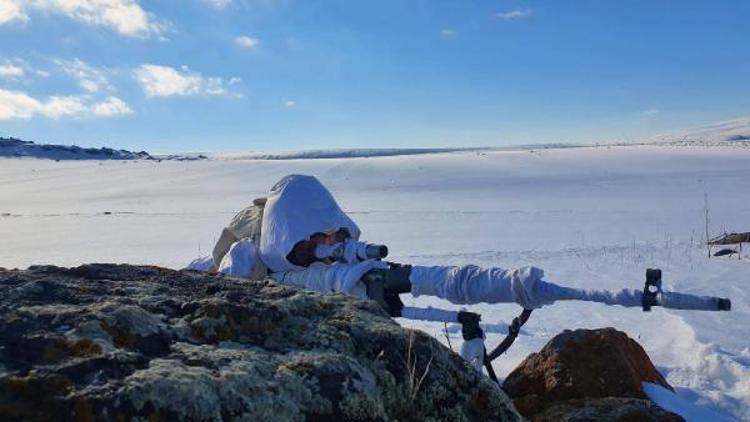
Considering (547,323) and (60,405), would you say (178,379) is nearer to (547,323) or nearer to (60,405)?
(60,405)

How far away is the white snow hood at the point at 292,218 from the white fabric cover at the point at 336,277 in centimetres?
16

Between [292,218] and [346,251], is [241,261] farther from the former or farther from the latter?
[346,251]

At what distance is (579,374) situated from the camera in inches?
129

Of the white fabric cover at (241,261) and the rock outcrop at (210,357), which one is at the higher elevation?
the rock outcrop at (210,357)

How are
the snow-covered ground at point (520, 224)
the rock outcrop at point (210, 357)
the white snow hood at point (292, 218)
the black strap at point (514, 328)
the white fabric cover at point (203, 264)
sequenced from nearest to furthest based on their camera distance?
the rock outcrop at point (210, 357) < the black strap at point (514, 328) < the white snow hood at point (292, 218) < the white fabric cover at point (203, 264) < the snow-covered ground at point (520, 224)

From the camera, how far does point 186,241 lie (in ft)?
51.5

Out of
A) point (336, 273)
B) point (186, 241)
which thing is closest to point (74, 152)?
point (186, 241)

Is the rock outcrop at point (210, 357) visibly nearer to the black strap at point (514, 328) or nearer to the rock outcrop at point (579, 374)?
the rock outcrop at point (579, 374)

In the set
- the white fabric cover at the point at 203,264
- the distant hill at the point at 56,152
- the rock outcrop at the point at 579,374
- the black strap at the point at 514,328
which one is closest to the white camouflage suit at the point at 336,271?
the black strap at the point at 514,328

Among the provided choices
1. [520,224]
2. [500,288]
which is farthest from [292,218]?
[520,224]

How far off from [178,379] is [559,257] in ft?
33.3

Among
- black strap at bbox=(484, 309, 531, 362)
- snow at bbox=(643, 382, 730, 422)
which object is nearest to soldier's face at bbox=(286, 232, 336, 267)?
black strap at bbox=(484, 309, 531, 362)

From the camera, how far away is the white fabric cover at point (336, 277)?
3.44 metres

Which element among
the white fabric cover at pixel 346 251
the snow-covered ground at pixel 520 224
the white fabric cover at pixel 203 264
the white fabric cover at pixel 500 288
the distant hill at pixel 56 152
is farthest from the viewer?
the distant hill at pixel 56 152
